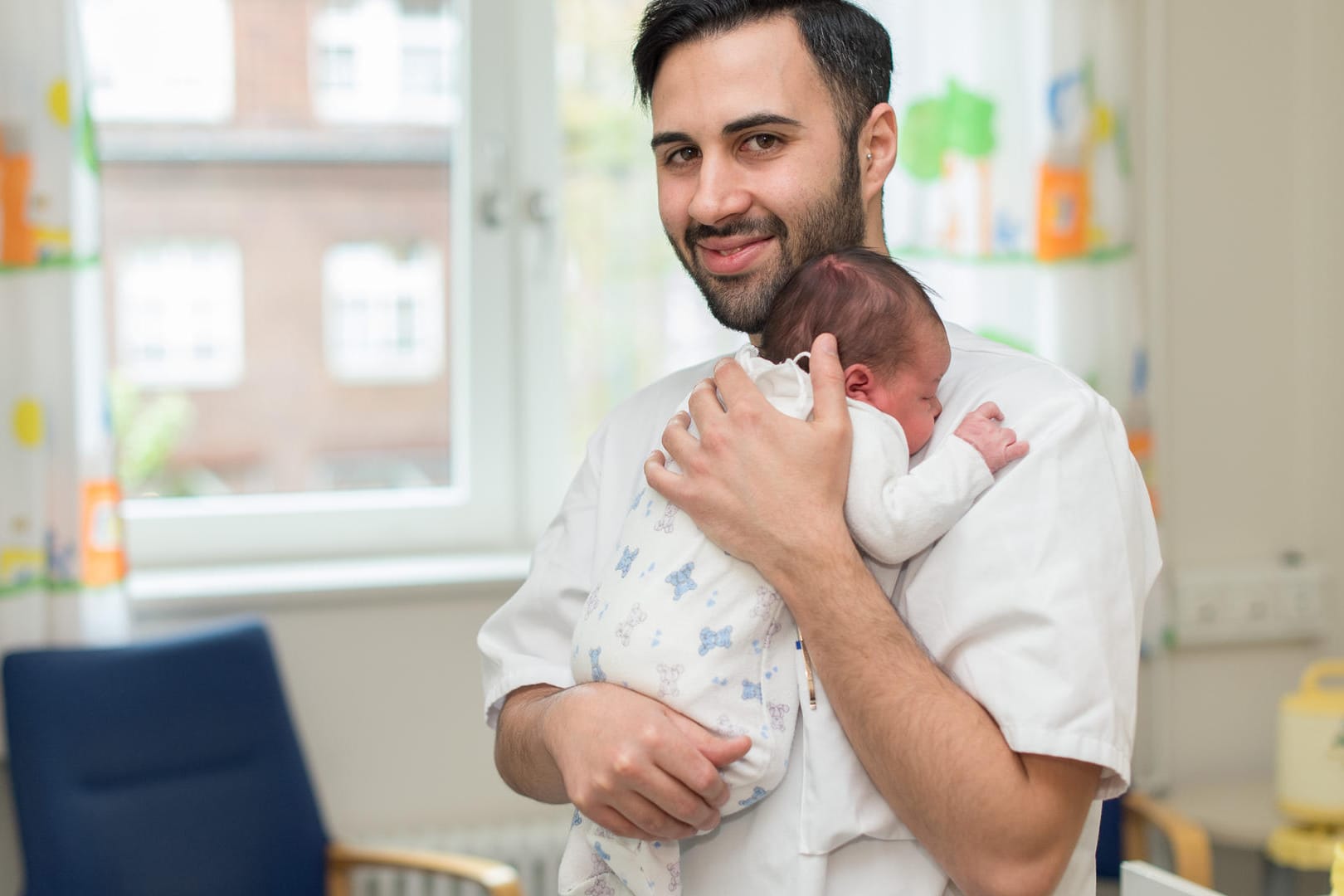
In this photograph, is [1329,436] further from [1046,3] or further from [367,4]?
[367,4]

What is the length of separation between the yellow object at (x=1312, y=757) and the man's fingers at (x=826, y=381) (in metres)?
1.65

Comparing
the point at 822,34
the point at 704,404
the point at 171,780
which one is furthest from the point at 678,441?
the point at 171,780

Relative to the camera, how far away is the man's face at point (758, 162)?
1397mm

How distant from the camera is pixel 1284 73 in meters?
3.02

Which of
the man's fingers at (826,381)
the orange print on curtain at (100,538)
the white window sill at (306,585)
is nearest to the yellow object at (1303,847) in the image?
the white window sill at (306,585)

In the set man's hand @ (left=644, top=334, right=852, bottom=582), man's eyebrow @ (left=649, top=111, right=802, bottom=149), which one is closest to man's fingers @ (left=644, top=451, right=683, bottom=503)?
man's hand @ (left=644, top=334, right=852, bottom=582)

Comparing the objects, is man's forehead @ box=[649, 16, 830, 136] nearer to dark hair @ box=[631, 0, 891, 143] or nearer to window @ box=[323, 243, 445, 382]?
dark hair @ box=[631, 0, 891, 143]

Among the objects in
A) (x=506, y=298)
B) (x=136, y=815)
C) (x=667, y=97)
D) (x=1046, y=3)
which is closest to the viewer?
(x=667, y=97)

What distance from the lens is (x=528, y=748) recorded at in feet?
4.46

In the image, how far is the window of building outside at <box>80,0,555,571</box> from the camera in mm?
2828

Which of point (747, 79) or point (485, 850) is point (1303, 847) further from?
point (747, 79)

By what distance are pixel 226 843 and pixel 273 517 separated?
72cm

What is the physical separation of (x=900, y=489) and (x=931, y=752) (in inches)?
8.8

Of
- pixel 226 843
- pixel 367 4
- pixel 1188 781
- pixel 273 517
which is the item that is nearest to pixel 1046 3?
pixel 367 4
